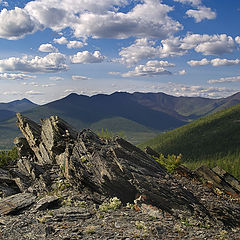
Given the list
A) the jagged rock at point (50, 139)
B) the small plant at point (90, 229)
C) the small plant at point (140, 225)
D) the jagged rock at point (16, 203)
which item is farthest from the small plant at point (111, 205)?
the jagged rock at point (50, 139)

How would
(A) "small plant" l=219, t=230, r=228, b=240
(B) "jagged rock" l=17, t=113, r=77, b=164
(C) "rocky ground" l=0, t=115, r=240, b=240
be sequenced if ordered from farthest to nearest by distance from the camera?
(B) "jagged rock" l=17, t=113, r=77, b=164 < (C) "rocky ground" l=0, t=115, r=240, b=240 < (A) "small plant" l=219, t=230, r=228, b=240

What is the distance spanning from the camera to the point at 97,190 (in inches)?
995

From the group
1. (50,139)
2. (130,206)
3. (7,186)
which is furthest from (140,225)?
(50,139)

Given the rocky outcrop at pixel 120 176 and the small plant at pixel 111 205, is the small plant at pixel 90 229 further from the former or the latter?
the rocky outcrop at pixel 120 176

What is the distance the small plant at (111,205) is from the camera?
2242 centimetres

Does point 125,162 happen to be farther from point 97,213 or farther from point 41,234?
point 41,234

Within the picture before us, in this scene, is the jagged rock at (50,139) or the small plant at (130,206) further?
the jagged rock at (50,139)

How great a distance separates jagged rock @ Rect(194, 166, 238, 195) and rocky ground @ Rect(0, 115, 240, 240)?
0.14m

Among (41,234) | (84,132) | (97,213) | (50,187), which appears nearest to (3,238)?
(41,234)

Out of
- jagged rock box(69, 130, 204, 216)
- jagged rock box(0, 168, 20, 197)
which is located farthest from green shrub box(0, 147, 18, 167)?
jagged rock box(69, 130, 204, 216)

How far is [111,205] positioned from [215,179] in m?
20.1

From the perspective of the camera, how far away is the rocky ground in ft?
61.9

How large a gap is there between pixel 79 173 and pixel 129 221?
886cm

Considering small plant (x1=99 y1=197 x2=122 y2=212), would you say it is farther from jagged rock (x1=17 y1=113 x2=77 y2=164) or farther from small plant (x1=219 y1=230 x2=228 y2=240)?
jagged rock (x1=17 y1=113 x2=77 y2=164)
